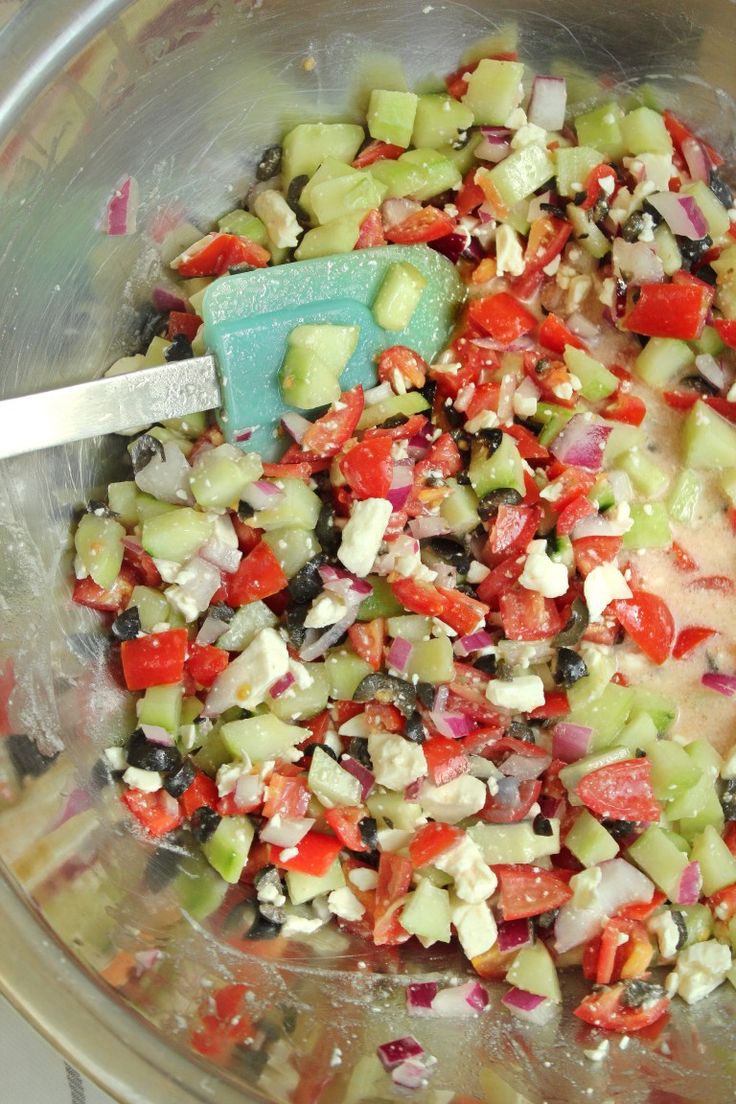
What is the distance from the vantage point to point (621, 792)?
8.76 ft

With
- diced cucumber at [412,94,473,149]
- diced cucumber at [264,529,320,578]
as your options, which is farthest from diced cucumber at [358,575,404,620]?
diced cucumber at [412,94,473,149]

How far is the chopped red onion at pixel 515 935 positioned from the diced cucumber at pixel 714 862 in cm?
47

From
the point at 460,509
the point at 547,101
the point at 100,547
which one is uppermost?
the point at 547,101

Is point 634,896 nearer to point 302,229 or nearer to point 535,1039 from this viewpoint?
point 535,1039

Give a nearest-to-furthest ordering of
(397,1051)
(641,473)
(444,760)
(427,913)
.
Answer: (397,1051)
(427,913)
(444,760)
(641,473)

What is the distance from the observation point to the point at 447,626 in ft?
8.80

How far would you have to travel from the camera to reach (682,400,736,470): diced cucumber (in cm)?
286

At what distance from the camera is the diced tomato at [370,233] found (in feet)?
9.34

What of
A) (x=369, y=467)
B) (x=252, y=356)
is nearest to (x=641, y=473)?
(x=369, y=467)

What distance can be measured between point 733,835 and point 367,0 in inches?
94.3

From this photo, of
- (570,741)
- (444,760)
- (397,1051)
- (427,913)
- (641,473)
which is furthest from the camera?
(641,473)

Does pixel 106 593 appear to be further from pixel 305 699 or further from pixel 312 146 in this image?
pixel 312 146

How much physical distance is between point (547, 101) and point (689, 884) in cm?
217

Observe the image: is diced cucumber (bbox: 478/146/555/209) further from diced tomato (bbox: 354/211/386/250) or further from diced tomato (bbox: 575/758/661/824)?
diced tomato (bbox: 575/758/661/824)
